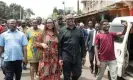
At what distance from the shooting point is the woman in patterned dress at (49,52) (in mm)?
7285

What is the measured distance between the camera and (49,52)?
287 inches

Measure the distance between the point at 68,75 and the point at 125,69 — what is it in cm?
188

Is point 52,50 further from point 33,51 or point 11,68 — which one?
point 33,51

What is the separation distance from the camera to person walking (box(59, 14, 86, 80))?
745 centimetres

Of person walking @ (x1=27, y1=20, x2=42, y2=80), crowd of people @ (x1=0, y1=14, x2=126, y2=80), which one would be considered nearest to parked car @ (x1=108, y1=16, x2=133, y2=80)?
crowd of people @ (x1=0, y1=14, x2=126, y2=80)

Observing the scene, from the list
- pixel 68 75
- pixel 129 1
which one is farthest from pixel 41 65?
pixel 129 1

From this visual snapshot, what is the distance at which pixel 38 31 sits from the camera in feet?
29.4

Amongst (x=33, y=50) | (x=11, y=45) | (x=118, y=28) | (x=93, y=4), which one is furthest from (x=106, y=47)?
(x=93, y=4)

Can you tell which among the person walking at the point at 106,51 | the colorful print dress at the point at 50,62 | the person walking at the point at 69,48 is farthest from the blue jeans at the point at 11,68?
the person walking at the point at 106,51

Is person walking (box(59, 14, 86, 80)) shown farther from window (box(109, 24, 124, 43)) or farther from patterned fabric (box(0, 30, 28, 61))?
window (box(109, 24, 124, 43))

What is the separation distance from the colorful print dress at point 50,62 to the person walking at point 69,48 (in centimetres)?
14

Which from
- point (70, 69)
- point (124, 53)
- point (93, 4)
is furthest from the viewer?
point (93, 4)

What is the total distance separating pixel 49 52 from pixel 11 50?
0.92 metres

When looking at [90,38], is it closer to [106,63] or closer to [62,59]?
[106,63]
